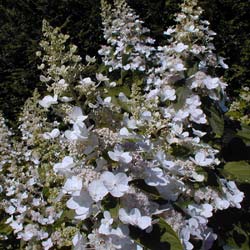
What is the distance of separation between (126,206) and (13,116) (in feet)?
14.4

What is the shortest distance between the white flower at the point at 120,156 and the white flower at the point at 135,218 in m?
0.14

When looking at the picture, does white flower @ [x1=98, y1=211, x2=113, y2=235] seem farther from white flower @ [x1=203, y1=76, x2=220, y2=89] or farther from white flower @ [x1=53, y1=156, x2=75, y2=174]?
white flower @ [x1=203, y1=76, x2=220, y2=89]

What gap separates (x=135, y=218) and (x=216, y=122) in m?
0.88

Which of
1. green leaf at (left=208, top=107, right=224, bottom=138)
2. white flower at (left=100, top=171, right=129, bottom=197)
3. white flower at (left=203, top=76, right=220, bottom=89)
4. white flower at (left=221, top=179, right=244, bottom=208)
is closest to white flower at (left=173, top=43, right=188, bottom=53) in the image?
white flower at (left=203, top=76, right=220, bottom=89)

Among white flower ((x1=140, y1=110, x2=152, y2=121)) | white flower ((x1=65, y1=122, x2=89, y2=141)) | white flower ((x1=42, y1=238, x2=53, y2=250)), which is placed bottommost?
white flower ((x1=42, y1=238, x2=53, y2=250))

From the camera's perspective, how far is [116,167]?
5.22ft

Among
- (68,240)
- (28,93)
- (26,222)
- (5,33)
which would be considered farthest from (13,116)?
(68,240)

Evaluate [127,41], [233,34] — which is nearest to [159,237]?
[127,41]

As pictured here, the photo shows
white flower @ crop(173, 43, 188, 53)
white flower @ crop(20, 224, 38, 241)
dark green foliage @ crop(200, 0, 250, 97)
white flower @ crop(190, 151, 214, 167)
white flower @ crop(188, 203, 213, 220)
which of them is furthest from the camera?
dark green foliage @ crop(200, 0, 250, 97)

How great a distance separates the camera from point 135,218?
4.91 feet

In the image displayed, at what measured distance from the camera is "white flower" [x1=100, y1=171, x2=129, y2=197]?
148 centimetres

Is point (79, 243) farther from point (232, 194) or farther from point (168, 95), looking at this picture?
point (168, 95)

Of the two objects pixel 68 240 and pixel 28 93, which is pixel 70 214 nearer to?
pixel 68 240

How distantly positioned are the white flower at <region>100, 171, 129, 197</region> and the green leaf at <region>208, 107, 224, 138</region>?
2.70 ft
